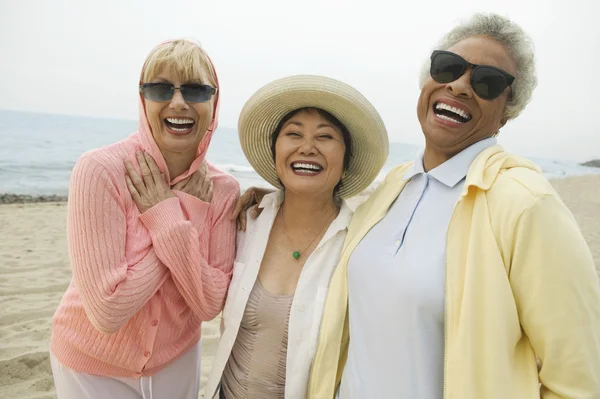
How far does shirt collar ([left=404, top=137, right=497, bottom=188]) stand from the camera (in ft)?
6.80

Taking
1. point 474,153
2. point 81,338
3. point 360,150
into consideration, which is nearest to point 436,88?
point 474,153

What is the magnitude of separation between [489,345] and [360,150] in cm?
143

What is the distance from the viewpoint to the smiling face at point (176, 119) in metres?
2.35

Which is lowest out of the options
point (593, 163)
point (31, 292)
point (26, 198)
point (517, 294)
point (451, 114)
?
point (593, 163)

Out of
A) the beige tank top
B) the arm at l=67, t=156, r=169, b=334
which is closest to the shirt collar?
the beige tank top

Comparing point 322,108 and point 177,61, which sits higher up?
point 177,61

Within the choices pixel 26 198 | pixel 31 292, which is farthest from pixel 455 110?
pixel 26 198

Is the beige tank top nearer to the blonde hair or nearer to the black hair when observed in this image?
the black hair

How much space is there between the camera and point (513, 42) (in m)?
2.07

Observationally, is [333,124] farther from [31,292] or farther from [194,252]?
[31,292]

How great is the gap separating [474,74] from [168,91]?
151 centimetres

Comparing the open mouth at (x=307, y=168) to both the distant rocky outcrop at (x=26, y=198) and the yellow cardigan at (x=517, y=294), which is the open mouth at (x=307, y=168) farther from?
the distant rocky outcrop at (x=26, y=198)

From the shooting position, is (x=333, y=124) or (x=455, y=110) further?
(x=333, y=124)

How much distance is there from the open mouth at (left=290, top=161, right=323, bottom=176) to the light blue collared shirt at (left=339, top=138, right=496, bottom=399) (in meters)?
0.46
